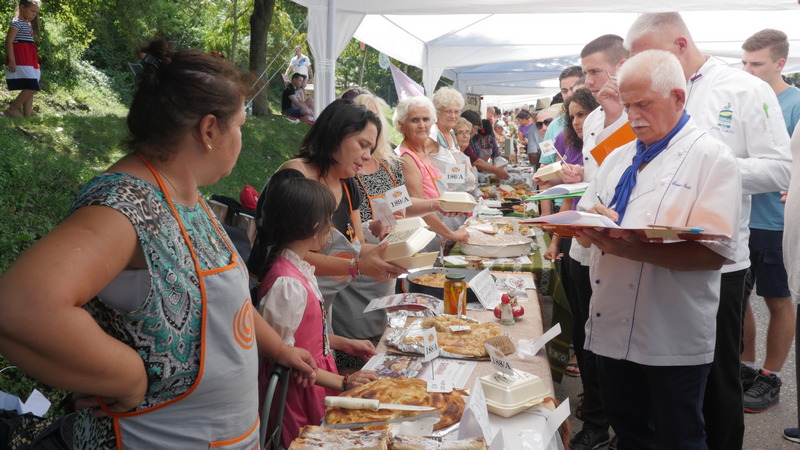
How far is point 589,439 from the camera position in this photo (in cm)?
322

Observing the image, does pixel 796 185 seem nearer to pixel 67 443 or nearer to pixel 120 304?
pixel 120 304

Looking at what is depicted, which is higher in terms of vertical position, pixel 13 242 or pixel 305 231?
pixel 305 231

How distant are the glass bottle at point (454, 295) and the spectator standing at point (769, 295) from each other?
2.11 meters

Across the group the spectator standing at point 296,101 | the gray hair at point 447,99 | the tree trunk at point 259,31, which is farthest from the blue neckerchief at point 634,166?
Result: the spectator standing at point 296,101

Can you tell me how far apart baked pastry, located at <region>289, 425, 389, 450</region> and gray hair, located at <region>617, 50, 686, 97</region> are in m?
1.48

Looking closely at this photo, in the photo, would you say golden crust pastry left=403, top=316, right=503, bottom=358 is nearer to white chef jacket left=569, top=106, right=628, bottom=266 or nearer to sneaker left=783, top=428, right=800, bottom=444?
white chef jacket left=569, top=106, right=628, bottom=266

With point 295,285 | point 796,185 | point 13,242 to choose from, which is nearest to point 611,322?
point 796,185

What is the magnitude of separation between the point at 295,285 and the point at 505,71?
11.9m

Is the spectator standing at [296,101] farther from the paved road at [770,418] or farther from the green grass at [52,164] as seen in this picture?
the paved road at [770,418]

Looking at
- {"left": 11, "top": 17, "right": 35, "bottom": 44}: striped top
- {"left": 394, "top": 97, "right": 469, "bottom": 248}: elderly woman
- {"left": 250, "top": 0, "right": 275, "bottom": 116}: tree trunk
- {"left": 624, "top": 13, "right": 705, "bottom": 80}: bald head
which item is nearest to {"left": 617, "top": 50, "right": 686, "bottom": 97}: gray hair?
{"left": 624, "top": 13, "right": 705, "bottom": 80}: bald head

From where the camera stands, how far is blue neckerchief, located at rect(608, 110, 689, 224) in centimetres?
216

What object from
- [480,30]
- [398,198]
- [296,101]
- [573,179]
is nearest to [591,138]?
[573,179]

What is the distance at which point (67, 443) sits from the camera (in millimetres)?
1700

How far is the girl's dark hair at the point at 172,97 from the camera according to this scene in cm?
131
